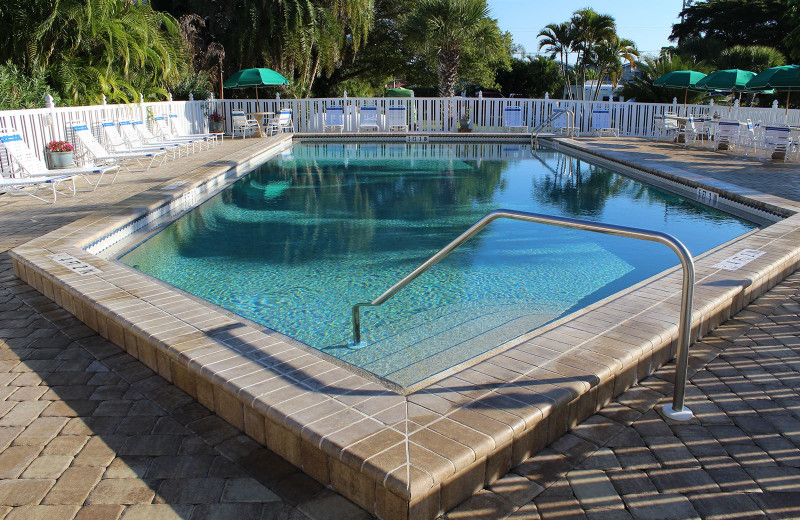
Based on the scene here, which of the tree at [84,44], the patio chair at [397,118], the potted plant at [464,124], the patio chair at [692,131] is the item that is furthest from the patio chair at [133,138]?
the patio chair at [692,131]

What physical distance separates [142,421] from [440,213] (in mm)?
6719

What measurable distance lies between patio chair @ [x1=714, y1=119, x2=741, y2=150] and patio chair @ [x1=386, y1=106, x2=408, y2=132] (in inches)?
345

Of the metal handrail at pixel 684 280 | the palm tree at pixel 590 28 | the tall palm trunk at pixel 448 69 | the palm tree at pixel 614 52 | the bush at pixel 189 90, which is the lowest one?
the metal handrail at pixel 684 280

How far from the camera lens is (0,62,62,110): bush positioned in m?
10.9

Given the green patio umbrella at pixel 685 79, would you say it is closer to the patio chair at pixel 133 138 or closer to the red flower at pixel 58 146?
the patio chair at pixel 133 138

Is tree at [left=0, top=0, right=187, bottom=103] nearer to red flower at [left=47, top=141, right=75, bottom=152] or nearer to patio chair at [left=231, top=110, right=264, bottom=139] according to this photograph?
patio chair at [left=231, top=110, right=264, bottom=139]

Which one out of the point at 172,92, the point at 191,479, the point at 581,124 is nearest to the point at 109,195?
the point at 191,479

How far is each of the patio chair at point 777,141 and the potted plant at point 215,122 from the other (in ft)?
44.7

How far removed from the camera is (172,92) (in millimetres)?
18641

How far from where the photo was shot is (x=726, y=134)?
14359 millimetres

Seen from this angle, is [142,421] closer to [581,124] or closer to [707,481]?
[707,481]

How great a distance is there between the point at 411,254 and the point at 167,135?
852 centimetres

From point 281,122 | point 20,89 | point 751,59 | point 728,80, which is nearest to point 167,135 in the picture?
point 20,89

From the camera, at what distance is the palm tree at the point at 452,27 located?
20562 mm
